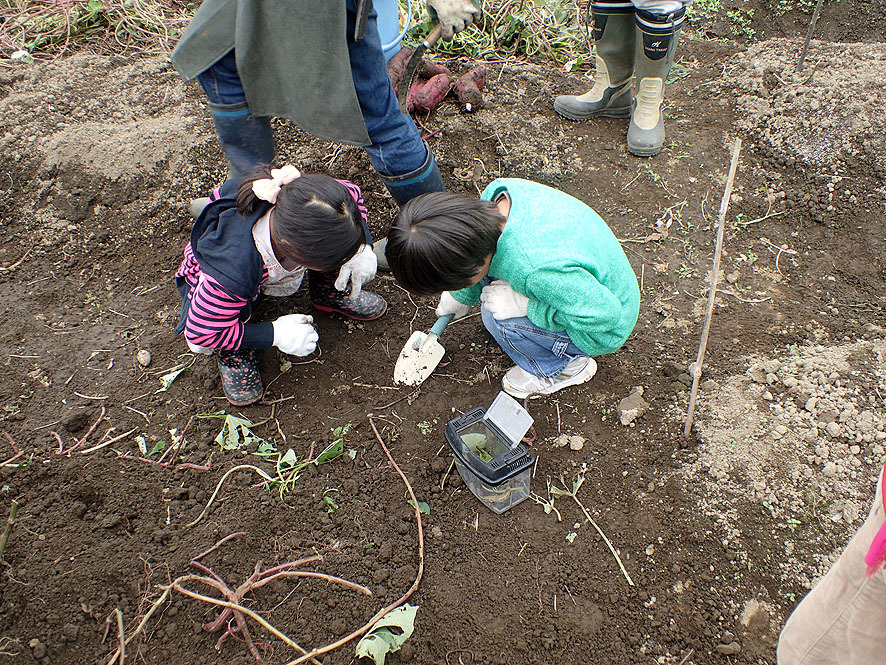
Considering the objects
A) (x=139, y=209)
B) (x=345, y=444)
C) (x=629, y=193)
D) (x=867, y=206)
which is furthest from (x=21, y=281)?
(x=867, y=206)

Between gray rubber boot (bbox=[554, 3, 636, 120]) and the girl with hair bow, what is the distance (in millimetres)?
1512

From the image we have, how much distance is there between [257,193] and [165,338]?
0.93 metres

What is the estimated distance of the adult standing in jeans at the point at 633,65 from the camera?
2.60 m

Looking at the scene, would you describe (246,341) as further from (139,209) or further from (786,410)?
(786,410)

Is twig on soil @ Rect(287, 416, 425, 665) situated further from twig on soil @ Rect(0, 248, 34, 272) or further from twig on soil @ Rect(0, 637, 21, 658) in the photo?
twig on soil @ Rect(0, 248, 34, 272)

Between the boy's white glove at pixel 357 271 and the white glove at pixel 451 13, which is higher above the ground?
the white glove at pixel 451 13

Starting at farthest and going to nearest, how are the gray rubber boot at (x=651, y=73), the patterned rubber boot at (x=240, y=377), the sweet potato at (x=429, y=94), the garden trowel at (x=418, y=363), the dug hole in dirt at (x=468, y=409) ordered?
1. the sweet potato at (x=429, y=94)
2. the gray rubber boot at (x=651, y=73)
3. the garden trowel at (x=418, y=363)
4. the patterned rubber boot at (x=240, y=377)
5. the dug hole in dirt at (x=468, y=409)

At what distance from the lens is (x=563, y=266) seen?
5.44 ft

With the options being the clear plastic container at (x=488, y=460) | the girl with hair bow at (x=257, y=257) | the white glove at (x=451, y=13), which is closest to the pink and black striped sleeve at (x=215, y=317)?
the girl with hair bow at (x=257, y=257)

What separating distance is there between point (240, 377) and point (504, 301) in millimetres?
981

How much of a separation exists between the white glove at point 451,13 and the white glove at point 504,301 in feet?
7.41

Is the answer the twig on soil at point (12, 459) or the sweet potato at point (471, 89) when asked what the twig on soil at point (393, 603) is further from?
the sweet potato at point (471, 89)

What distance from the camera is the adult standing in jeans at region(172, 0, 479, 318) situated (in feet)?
6.21

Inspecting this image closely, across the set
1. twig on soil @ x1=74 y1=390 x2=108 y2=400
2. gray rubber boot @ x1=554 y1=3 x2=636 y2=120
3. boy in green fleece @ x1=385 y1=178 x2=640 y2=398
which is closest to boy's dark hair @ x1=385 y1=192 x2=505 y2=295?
boy in green fleece @ x1=385 y1=178 x2=640 y2=398
